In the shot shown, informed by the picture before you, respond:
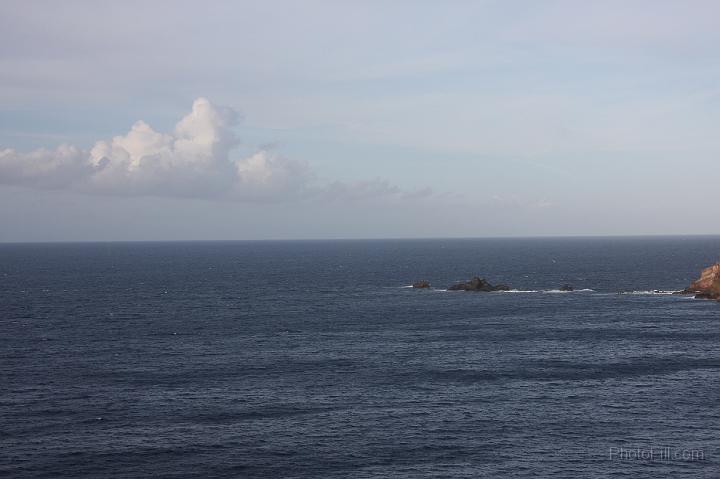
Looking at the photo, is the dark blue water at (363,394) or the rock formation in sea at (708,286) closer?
the dark blue water at (363,394)

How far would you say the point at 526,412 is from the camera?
78.2 metres

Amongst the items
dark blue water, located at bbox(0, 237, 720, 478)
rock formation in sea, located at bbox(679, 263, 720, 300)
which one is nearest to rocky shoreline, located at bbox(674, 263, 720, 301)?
rock formation in sea, located at bbox(679, 263, 720, 300)

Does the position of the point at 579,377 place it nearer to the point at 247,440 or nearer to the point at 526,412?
the point at 526,412

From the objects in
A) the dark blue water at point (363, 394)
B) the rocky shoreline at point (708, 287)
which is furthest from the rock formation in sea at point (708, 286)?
the dark blue water at point (363, 394)

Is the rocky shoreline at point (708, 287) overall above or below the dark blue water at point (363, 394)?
above

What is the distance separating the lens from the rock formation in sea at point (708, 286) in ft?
559

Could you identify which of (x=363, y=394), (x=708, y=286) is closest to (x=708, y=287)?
(x=708, y=286)

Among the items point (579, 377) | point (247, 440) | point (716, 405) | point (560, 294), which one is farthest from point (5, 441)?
point (560, 294)

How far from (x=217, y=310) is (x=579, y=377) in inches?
3682

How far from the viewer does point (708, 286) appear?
17400cm

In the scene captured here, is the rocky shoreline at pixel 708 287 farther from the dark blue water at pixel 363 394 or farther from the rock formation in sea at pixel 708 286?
the dark blue water at pixel 363 394

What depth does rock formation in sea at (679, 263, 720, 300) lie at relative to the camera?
6703 inches

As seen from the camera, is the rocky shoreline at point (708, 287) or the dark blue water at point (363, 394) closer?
the dark blue water at point (363, 394)

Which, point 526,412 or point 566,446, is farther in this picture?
point 526,412
